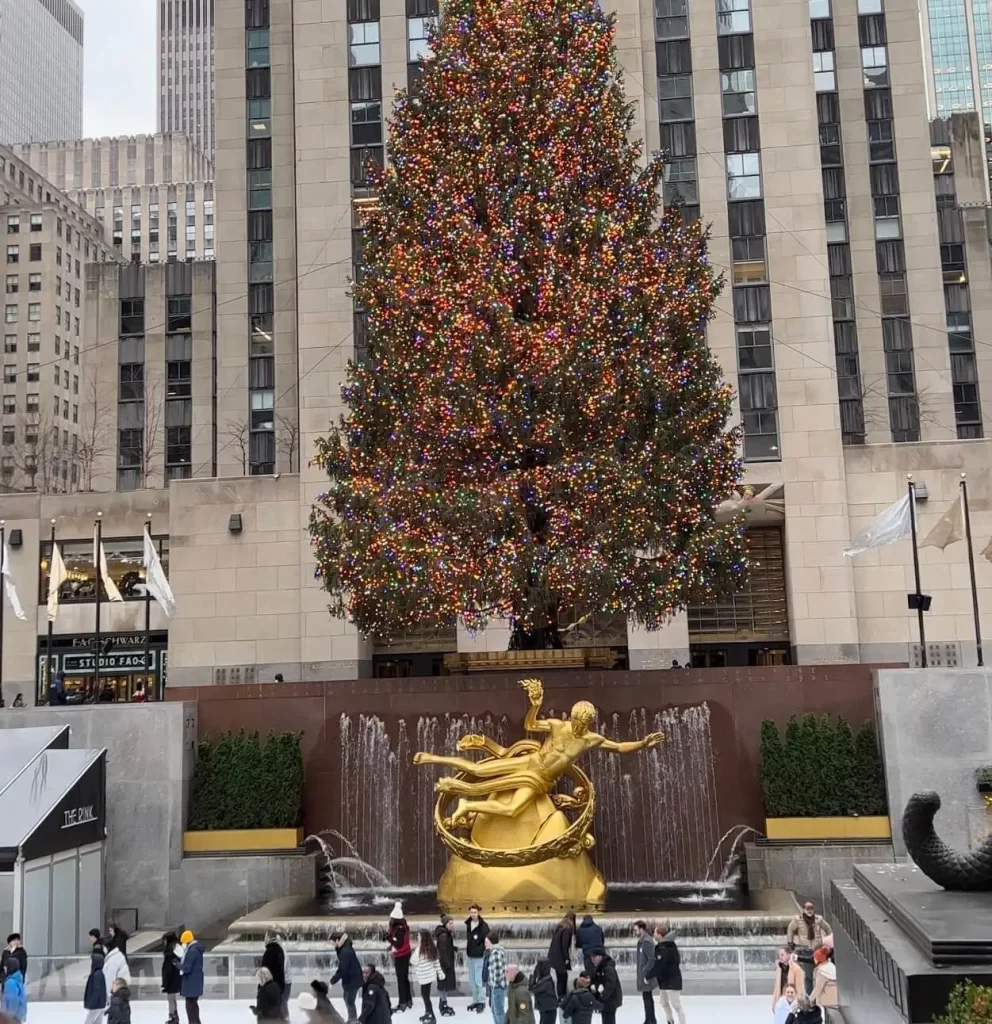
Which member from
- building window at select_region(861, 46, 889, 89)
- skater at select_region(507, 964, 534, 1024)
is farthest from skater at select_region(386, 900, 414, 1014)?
building window at select_region(861, 46, 889, 89)

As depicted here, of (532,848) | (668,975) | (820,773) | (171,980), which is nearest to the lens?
(668,975)

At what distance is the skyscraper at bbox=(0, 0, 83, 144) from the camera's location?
176500 mm

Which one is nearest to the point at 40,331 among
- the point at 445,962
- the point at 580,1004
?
the point at 445,962

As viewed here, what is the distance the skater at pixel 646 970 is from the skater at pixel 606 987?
0.63 m

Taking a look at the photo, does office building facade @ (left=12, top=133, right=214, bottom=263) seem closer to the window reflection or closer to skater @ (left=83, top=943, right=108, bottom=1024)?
the window reflection

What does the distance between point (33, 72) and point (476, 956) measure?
196 metres

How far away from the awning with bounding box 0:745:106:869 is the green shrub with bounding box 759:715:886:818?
1225 centimetres

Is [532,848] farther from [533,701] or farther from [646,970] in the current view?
[646,970]

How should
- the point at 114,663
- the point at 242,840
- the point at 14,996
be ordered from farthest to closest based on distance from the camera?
the point at 114,663 → the point at 242,840 → the point at 14,996

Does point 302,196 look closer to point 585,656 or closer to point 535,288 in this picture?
point 535,288

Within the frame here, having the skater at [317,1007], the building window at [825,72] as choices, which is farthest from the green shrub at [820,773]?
the building window at [825,72]

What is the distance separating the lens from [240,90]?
177 feet

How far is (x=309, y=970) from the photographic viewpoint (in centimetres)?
1792

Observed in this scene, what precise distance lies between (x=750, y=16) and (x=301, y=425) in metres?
20.6
